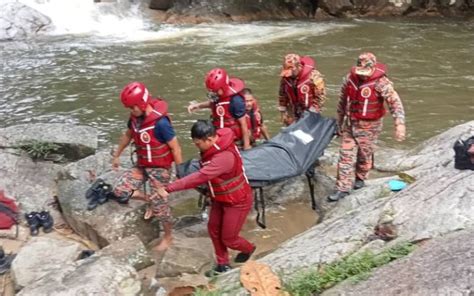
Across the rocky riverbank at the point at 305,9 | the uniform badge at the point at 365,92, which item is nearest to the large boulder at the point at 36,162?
the uniform badge at the point at 365,92

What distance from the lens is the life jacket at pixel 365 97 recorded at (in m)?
6.12

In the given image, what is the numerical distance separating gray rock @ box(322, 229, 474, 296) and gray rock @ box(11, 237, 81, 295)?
2.95 metres

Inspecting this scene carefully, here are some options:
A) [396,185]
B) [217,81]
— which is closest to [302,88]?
[217,81]

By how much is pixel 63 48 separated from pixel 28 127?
8.47 meters

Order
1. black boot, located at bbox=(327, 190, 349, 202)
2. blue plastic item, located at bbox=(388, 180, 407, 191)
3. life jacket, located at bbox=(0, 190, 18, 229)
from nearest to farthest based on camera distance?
blue plastic item, located at bbox=(388, 180, 407, 191) < black boot, located at bbox=(327, 190, 349, 202) < life jacket, located at bbox=(0, 190, 18, 229)

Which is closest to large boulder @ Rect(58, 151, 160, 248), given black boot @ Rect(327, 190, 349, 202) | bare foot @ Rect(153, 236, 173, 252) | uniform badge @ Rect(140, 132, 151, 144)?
bare foot @ Rect(153, 236, 173, 252)

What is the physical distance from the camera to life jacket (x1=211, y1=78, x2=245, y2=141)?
6.32 metres

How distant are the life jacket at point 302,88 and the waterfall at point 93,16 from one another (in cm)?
1230

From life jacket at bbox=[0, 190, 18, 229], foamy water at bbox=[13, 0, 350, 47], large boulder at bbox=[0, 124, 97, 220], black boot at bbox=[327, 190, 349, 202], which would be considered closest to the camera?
black boot at bbox=[327, 190, 349, 202]

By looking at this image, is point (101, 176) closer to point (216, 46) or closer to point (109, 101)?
point (109, 101)

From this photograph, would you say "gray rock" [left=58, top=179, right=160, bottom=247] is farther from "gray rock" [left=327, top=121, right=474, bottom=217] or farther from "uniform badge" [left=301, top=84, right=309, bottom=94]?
"uniform badge" [left=301, top=84, right=309, bottom=94]

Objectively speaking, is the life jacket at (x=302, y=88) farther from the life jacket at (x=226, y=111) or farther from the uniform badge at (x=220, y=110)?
the uniform badge at (x=220, y=110)

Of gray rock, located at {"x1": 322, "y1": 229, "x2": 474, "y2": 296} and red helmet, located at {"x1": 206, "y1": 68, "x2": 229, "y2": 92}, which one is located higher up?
red helmet, located at {"x1": 206, "y1": 68, "x2": 229, "y2": 92}

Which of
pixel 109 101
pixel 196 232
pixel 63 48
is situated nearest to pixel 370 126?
pixel 196 232
